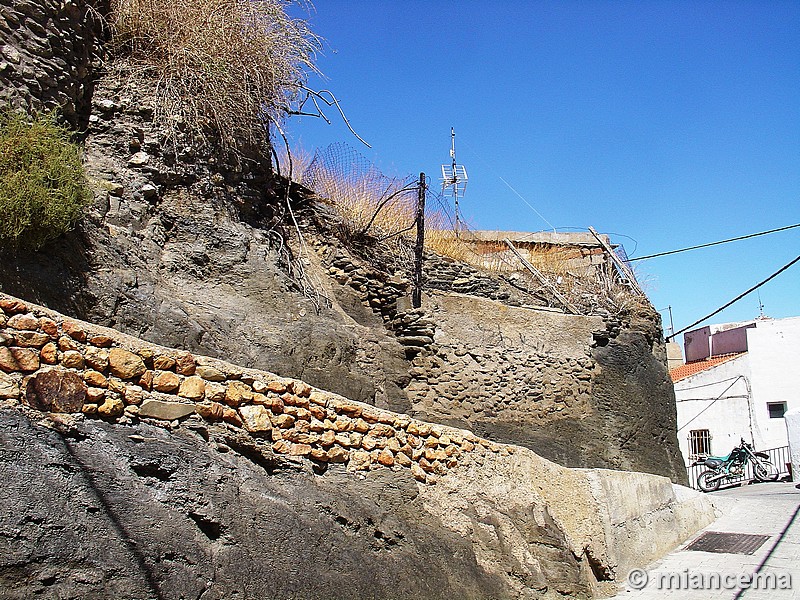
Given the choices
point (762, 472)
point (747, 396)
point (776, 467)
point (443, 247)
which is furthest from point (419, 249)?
point (747, 396)

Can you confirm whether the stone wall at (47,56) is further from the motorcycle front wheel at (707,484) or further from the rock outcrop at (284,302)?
the motorcycle front wheel at (707,484)

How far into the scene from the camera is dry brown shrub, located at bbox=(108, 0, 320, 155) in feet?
24.7

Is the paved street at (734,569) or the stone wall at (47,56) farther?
the paved street at (734,569)

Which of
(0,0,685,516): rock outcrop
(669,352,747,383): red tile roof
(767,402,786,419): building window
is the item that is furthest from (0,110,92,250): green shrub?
(767,402,786,419): building window

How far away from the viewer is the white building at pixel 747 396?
2334 centimetres

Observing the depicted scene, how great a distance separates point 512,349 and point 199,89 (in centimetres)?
580

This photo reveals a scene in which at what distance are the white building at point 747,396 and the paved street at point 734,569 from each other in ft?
44.4

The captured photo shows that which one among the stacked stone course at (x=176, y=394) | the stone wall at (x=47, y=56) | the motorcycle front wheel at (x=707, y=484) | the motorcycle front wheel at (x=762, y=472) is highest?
the stone wall at (x=47, y=56)

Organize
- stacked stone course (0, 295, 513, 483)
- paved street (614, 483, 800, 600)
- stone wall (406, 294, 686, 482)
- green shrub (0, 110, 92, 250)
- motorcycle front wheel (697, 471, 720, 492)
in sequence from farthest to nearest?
motorcycle front wheel (697, 471, 720, 492) → stone wall (406, 294, 686, 482) → paved street (614, 483, 800, 600) → green shrub (0, 110, 92, 250) → stacked stone course (0, 295, 513, 483)

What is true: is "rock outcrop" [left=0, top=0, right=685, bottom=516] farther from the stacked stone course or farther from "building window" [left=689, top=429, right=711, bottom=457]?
"building window" [left=689, top=429, right=711, bottom=457]

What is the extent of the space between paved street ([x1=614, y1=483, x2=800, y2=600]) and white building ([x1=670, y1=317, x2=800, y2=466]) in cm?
1353
